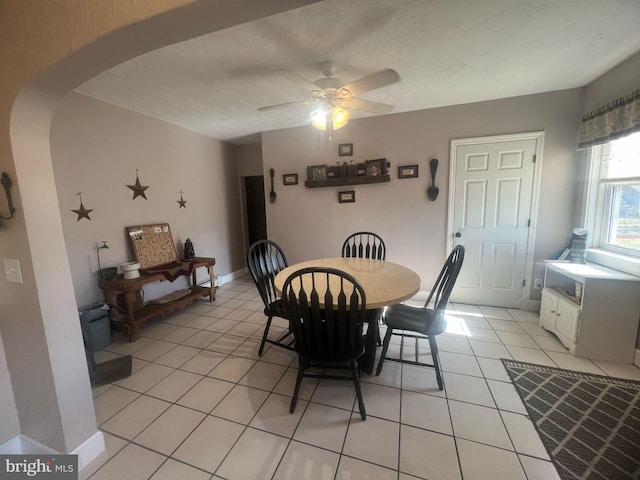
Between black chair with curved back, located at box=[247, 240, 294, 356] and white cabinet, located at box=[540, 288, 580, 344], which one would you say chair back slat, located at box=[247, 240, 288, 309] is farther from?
white cabinet, located at box=[540, 288, 580, 344]

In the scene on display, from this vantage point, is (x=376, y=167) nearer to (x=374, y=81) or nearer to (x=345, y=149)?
(x=345, y=149)

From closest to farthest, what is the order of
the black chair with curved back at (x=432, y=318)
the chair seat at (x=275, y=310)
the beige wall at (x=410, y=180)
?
the black chair with curved back at (x=432, y=318) < the chair seat at (x=275, y=310) < the beige wall at (x=410, y=180)

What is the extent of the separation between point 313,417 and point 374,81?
2.30 metres

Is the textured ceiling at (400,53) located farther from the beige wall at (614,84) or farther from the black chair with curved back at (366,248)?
the black chair with curved back at (366,248)

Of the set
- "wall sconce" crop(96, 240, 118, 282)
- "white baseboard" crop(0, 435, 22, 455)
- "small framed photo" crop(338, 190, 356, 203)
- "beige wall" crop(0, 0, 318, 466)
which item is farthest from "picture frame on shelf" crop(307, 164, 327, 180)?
"white baseboard" crop(0, 435, 22, 455)

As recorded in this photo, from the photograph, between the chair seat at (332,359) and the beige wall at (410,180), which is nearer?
the chair seat at (332,359)

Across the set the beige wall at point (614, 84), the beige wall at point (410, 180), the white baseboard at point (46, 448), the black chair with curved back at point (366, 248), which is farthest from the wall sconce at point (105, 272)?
the beige wall at point (614, 84)

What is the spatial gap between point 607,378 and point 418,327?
58.1 inches

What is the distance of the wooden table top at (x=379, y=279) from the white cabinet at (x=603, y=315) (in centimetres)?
145

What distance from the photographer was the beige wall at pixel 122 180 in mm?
2443

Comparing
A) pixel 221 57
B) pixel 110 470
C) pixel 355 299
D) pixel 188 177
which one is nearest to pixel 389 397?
pixel 355 299

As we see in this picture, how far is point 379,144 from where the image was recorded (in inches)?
136

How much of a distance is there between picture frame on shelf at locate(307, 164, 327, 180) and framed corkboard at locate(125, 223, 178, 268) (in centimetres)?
209

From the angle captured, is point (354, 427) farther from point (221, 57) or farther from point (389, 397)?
point (221, 57)
